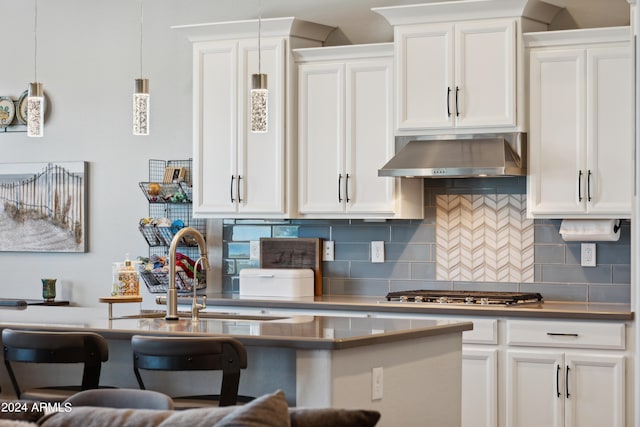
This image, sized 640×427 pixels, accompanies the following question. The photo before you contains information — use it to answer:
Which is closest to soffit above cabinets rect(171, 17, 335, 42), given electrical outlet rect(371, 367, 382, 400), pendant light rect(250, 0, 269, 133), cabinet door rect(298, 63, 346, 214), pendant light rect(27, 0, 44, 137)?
cabinet door rect(298, 63, 346, 214)

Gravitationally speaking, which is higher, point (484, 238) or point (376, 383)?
point (484, 238)

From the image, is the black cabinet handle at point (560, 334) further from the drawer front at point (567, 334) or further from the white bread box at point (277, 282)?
the white bread box at point (277, 282)

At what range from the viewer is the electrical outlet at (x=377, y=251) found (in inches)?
Result: 245

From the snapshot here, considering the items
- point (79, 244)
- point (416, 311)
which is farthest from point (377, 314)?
point (79, 244)

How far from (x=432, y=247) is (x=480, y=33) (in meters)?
1.35

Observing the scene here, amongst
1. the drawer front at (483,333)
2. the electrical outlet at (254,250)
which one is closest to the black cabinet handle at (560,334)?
the drawer front at (483,333)

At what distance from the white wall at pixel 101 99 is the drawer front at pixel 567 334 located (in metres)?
2.54

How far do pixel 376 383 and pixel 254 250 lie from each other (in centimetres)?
299

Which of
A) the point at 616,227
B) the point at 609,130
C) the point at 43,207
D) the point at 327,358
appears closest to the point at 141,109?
the point at 327,358

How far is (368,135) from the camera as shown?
5.90 metres

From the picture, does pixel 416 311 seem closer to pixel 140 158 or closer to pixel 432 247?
pixel 432 247

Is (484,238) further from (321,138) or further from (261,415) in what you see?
(261,415)

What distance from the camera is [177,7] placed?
22.3 feet

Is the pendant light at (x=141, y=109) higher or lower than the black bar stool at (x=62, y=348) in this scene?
higher
